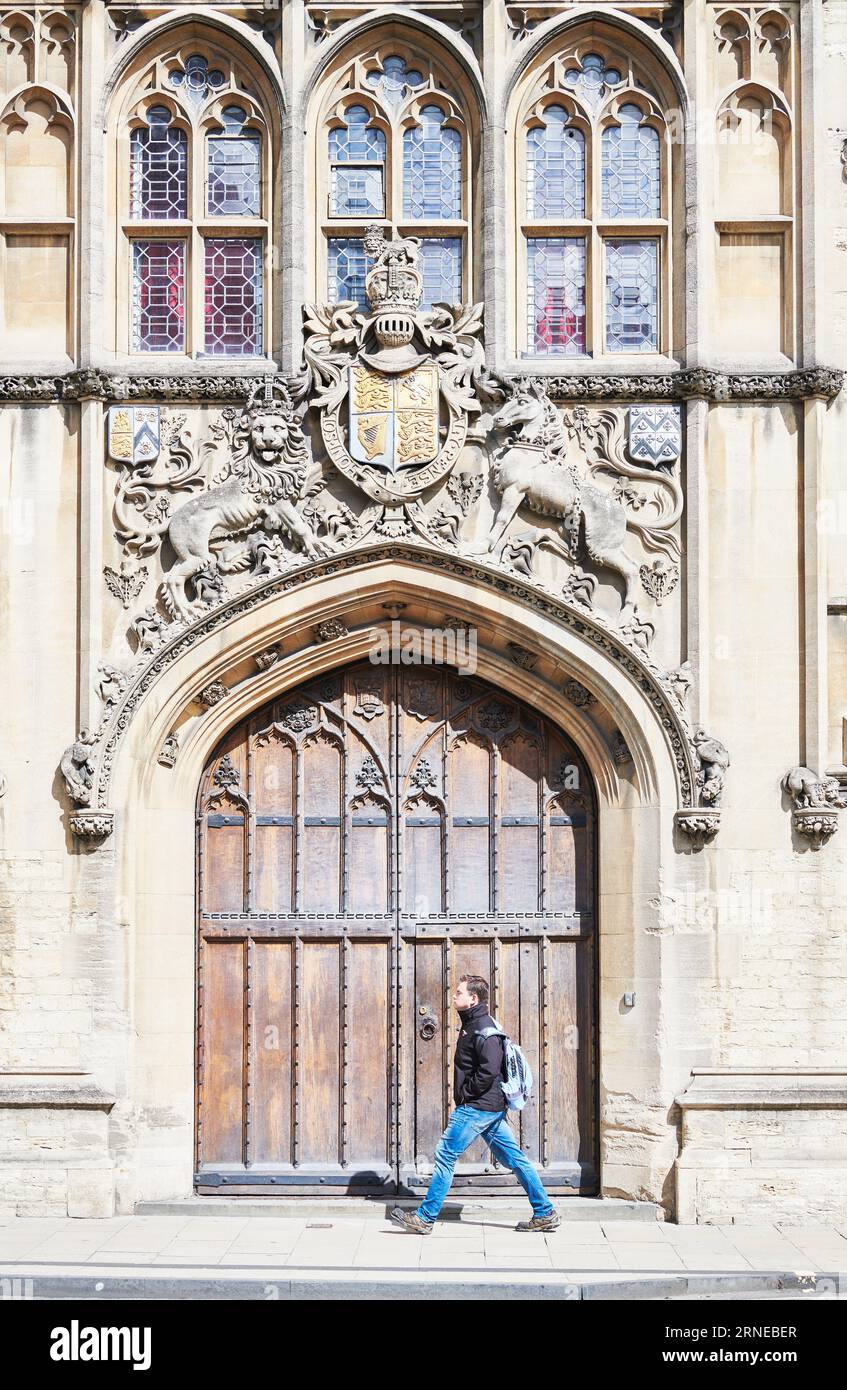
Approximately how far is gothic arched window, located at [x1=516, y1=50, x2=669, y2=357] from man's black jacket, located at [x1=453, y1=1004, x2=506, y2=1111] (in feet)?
15.3

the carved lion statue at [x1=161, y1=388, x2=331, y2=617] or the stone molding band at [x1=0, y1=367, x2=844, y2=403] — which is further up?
the stone molding band at [x1=0, y1=367, x2=844, y2=403]

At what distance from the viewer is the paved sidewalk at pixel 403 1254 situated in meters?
9.38

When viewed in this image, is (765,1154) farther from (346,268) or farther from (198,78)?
(198,78)

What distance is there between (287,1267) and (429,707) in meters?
4.05

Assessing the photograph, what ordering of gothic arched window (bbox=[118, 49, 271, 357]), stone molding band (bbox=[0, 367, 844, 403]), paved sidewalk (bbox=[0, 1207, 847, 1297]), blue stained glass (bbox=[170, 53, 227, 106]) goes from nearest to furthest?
paved sidewalk (bbox=[0, 1207, 847, 1297]) < stone molding band (bbox=[0, 367, 844, 403]) < gothic arched window (bbox=[118, 49, 271, 357]) < blue stained glass (bbox=[170, 53, 227, 106])

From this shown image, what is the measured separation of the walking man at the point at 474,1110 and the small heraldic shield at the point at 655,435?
12.4 ft

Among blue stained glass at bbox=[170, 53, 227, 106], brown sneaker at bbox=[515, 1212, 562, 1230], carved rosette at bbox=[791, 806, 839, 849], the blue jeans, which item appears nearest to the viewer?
the blue jeans

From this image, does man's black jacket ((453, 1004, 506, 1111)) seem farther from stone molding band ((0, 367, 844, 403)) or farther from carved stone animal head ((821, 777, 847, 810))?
stone molding band ((0, 367, 844, 403))

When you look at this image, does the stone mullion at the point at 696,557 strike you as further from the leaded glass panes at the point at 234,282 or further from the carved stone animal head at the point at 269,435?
the leaded glass panes at the point at 234,282

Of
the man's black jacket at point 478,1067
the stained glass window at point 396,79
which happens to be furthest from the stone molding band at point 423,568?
the stained glass window at point 396,79

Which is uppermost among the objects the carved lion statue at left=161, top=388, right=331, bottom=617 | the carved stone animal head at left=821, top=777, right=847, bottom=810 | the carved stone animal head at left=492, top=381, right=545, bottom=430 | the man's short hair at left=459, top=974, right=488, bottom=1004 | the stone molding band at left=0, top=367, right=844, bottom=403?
the stone molding band at left=0, top=367, right=844, bottom=403

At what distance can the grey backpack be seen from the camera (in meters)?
10.5

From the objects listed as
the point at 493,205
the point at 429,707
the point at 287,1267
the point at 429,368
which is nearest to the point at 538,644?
the point at 429,707

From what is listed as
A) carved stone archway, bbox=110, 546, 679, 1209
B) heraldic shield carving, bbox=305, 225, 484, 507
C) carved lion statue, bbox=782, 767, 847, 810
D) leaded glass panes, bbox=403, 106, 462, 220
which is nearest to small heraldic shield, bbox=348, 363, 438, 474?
heraldic shield carving, bbox=305, 225, 484, 507
